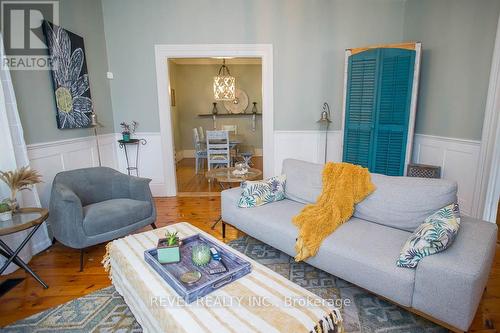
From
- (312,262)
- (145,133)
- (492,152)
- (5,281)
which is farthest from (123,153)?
(492,152)

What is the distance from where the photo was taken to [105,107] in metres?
3.75

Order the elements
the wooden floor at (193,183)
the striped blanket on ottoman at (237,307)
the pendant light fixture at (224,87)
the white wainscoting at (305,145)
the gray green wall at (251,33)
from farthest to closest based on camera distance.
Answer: the pendant light fixture at (224,87) → the wooden floor at (193,183) → the white wainscoting at (305,145) → the gray green wall at (251,33) → the striped blanket on ottoman at (237,307)

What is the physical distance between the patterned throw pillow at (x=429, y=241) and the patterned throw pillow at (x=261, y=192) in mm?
1210

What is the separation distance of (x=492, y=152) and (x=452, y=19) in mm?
1629

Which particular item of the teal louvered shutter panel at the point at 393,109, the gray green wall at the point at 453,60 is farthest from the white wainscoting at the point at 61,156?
the gray green wall at the point at 453,60

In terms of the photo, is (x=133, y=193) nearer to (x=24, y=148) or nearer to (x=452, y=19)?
(x=24, y=148)

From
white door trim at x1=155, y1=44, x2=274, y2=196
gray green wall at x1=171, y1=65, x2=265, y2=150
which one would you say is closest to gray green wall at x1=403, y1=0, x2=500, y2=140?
white door trim at x1=155, y1=44, x2=274, y2=196

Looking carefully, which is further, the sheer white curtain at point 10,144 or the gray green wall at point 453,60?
the gray green wall at point 453,60

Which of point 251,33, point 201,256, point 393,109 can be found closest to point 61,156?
point 201,256

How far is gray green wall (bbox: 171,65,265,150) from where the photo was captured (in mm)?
7047

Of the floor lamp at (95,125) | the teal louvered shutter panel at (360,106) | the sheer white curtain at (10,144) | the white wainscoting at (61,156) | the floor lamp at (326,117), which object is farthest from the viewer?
the floor lamp at (326,117)

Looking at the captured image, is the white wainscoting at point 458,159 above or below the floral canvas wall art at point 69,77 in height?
below

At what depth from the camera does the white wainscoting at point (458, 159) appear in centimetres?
295

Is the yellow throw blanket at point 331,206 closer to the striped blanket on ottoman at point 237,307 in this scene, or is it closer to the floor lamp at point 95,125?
the striped blanket on ottoman at point 237,307
